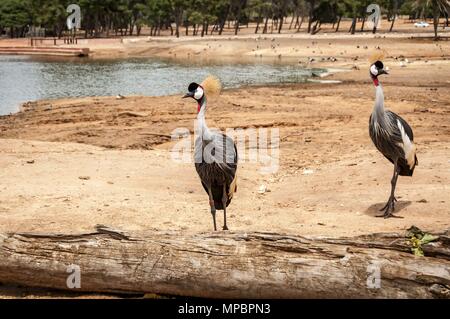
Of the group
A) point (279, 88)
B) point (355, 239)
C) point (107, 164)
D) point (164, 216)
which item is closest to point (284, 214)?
→ point (164, 216)

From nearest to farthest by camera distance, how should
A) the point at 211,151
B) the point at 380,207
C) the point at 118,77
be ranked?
the point at 211,151
the point at 380,207
the point at 118,77

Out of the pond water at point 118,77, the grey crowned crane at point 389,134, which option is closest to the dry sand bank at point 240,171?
the grey crowned crane at point 389,134

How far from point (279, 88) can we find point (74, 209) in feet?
66.3

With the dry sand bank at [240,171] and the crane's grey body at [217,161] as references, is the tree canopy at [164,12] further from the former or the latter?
the crane's grey body at [217,161]

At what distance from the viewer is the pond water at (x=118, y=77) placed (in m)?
31.6

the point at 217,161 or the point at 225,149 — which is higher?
the point at 225,149

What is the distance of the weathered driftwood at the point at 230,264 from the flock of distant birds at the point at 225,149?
2.15m

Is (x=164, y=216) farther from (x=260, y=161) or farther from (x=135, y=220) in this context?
(x=260, y=161)

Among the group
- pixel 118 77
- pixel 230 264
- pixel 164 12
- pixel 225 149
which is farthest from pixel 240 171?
pixel 164 12

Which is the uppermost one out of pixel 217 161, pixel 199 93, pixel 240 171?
pixel 199 93

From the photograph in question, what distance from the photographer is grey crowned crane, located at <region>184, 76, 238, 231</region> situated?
8.30 metres

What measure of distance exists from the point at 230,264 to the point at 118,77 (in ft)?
116

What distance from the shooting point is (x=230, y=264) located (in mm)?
6020

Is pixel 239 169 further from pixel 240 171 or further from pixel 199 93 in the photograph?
pixel 199 93
